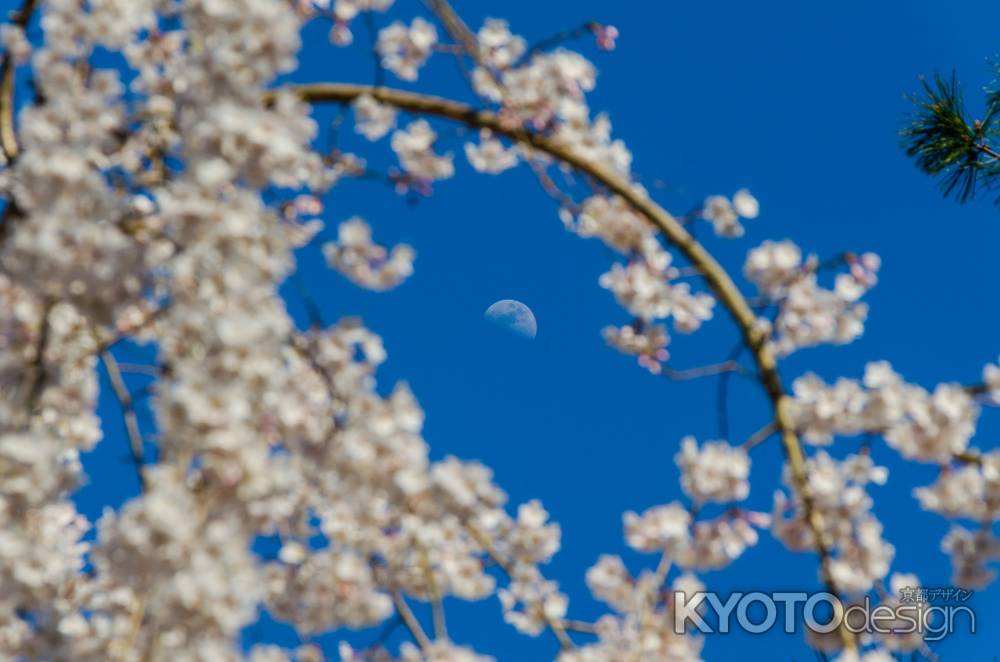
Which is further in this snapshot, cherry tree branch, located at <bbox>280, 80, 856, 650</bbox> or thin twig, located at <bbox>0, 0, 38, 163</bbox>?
thin twig, located at <bbox>0, 0, 38, 163</bbox>

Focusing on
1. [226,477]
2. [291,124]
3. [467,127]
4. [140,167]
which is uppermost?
[467,127]

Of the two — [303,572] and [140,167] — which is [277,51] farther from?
[303,572]

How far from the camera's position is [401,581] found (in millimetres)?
2391

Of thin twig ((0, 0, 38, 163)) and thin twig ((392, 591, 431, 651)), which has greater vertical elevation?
thin twig ((0, 0, 38, 163))

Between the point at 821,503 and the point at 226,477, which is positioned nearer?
the point at 226,477

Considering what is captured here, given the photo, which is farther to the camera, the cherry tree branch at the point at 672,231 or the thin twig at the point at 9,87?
the thin twig at the point at 9,87

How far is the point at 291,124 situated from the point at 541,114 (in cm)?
105

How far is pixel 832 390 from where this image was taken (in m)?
2.20

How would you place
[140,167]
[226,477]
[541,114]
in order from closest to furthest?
[226,477], [140,167], [541,114]

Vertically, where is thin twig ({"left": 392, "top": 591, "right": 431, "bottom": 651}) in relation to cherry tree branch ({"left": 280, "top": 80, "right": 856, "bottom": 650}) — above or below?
below

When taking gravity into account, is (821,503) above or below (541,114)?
below

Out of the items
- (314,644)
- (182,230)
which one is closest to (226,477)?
(182,230)

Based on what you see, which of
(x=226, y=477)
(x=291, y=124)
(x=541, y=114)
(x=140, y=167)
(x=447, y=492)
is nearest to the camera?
(x=226, y=477)

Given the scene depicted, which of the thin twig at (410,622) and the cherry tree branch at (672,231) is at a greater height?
the cherry tree branch at (672,231)
